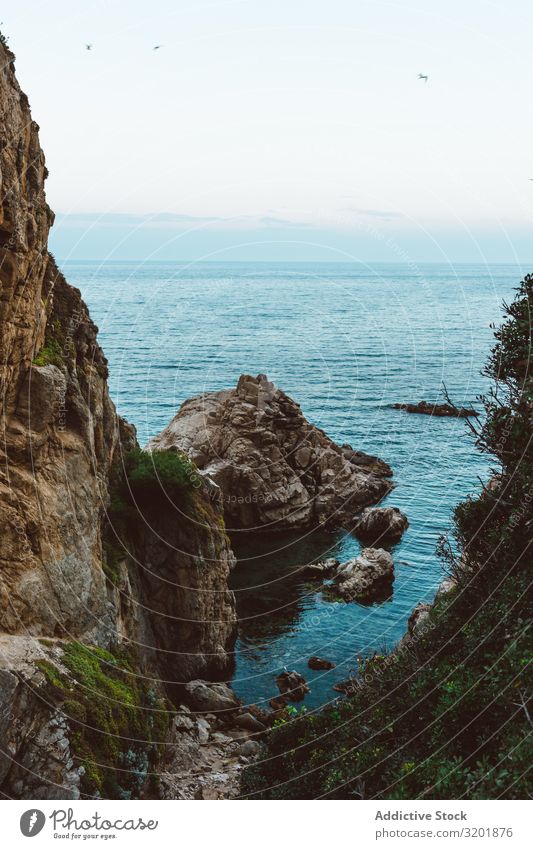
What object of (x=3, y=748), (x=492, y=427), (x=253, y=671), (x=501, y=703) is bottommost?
(x=253, y=671)

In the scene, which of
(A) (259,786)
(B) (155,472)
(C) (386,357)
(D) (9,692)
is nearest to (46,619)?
(D) (9,692)

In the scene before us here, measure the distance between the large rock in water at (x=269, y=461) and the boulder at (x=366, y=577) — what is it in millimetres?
7531

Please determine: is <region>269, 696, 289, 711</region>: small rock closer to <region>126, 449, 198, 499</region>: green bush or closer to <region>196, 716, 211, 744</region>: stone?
<region>196, 716, 211, 744</region>: stone

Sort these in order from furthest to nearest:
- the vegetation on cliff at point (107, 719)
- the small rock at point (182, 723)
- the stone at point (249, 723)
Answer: the stone at point (249, 723), the small rock at point (182, 723), the vegetation on cliff at point (107, 719)

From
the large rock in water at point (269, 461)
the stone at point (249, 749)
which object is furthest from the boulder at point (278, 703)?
the large rock in water at point (269, 461)

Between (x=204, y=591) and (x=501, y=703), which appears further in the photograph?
(x=204, y=591)

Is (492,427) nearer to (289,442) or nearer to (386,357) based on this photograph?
(289,442)

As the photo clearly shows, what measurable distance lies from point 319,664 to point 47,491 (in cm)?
1557

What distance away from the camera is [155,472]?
97.2 feet

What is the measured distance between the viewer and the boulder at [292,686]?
99.8 ft

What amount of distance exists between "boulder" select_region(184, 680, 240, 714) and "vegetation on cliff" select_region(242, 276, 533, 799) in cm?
888

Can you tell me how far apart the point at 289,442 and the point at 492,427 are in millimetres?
36206

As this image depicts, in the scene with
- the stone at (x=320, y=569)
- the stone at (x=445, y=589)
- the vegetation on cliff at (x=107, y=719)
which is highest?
the stone at (x=445, y=589)

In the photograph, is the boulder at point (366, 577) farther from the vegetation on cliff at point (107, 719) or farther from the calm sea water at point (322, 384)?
the vegetation on cliff at point (107, 719)
